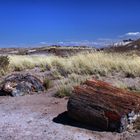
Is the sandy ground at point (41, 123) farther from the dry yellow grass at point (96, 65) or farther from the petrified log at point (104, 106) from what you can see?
the dry yellow grass at point (96, 65)

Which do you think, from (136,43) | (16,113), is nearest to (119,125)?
(16,113)

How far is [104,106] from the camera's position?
9.44 m

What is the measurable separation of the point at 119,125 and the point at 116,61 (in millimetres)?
9479

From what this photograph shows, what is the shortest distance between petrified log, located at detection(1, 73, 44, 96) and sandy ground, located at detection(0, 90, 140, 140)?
0.80 metres

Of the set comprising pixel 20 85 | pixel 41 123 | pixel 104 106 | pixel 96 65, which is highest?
pixel 96 65

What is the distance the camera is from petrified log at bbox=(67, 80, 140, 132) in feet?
30.2

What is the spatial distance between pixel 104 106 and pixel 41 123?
1.59 meters

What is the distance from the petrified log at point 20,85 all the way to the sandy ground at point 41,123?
0.80 m

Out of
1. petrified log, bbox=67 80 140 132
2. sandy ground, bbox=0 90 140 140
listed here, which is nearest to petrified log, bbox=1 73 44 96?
sandy ground, bbox=0 90 140 140

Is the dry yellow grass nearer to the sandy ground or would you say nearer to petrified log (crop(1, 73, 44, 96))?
petrified log (crop(1, 73, 44, 96))

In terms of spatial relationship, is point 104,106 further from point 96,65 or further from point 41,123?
point 96,65

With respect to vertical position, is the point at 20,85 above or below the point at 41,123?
above

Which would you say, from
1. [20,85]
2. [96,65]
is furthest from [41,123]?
[96,65]

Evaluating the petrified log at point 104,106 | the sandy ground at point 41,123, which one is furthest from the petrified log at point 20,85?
the petrified log at point 104,106
